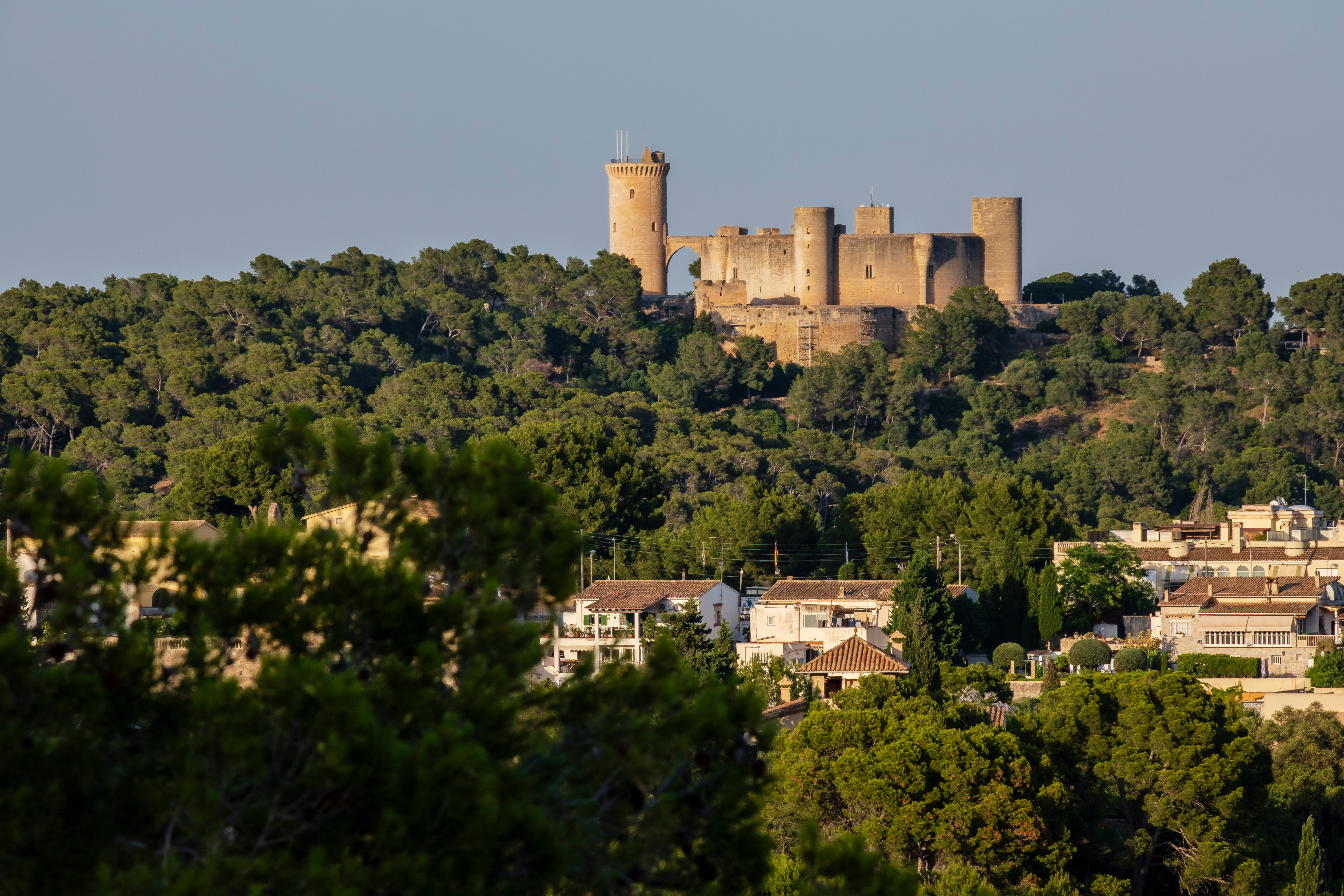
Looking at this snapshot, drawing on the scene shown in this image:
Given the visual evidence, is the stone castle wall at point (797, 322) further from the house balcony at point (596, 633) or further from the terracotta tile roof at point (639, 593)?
the house balcony at point (596, 633)

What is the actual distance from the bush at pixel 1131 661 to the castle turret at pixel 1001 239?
34.8 metres

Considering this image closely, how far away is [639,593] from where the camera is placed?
34.0 metres

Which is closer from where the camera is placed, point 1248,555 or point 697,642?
point 697,642

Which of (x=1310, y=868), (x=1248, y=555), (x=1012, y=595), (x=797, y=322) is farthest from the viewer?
(x=797, y=322)

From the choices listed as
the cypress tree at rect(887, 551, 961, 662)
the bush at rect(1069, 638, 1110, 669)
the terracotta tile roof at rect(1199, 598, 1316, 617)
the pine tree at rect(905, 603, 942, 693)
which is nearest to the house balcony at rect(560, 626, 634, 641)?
the cypress tree at rect(887, 551, 961, 662)

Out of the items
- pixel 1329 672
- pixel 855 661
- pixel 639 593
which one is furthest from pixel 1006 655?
pixel 639 593

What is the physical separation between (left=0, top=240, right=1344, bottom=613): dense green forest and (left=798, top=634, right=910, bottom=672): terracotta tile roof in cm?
734

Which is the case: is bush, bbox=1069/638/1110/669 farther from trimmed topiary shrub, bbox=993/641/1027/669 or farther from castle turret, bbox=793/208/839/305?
castle turret, bbox=793/208/839/305

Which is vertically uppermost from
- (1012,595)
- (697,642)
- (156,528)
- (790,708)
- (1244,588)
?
(156,528)

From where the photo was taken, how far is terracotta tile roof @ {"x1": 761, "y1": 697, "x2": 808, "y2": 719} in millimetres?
25172

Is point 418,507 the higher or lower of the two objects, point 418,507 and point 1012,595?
the higher

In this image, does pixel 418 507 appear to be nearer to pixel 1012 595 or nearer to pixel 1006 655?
pixel 1006 655

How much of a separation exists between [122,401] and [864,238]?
2474 centimetres

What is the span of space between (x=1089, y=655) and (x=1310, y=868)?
33.2 ft
